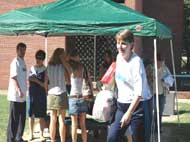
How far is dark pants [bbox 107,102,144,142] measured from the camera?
23.9 feet

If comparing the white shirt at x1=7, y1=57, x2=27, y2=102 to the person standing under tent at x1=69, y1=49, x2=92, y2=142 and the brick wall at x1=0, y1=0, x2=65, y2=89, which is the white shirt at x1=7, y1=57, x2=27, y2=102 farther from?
the brick wall at x1=0, y1=0, x2=65, y2=89

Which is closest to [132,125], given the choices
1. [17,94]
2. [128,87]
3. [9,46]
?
[128,87]

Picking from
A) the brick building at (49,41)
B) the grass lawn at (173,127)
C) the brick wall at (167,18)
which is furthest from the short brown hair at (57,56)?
the brick wall at (167,18)

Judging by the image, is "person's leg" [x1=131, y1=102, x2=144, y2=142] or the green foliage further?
the green foliage

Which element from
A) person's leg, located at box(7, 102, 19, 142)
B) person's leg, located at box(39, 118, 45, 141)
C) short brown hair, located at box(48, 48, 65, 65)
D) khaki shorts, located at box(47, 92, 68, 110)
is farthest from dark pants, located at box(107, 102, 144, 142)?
person's leg, located at box(39, 118, 45, 141)

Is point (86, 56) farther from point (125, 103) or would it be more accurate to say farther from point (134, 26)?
point (125, 103)

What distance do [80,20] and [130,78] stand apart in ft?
8.92

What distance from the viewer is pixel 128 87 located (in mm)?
7285

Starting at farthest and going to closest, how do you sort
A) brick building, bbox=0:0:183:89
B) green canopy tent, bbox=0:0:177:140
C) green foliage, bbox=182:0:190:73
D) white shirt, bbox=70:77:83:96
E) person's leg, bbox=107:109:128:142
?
green foliage, bbox=182:0:190:73, brick building, bbox=0:0:183:89, white shirt, bbox=70:77:83:96, green canopy tent, bbox=0:0:177:140, person's leg, bbox=107:109:128:142

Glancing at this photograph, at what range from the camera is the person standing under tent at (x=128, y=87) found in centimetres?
720

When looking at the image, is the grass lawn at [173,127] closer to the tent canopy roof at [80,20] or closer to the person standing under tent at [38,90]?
the person standing under tent at [38,90]

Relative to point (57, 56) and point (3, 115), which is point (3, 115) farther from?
point (57, 56)

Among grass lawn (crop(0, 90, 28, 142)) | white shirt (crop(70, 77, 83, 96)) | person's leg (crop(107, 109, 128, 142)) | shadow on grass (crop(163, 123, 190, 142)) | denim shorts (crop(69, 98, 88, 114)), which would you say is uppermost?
white shirt (crop(70, 77, 83, 96))

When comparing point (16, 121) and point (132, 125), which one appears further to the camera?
point (16, 121)
